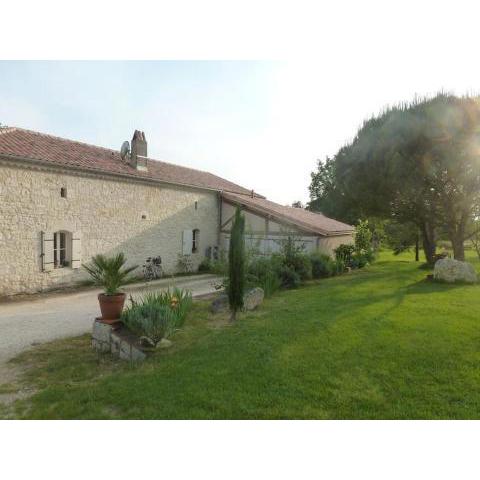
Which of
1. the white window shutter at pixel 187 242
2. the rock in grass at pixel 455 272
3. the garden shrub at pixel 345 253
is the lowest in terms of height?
the rock in grass at pixel 455 272

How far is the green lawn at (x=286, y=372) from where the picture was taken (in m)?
3.56

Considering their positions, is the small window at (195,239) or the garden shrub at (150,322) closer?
the garden shrub at (150,322)

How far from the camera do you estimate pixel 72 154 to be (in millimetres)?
12062

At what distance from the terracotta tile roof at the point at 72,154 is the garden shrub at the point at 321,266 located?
6.81 m

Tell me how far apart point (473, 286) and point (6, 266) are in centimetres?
1501

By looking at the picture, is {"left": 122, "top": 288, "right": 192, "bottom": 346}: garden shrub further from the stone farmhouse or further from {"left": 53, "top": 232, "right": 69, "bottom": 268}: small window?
{"left": 53, "top": 232, "right": 69, "bottom": 268}: small window

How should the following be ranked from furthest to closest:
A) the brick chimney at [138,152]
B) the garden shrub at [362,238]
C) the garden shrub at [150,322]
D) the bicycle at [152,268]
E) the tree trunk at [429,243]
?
the garden shrub at [362,238]
the tree trunk at [429,243]
the brick chimney at [138,152]
the bicycle at [152,268]
the garden shrub at [150,322]

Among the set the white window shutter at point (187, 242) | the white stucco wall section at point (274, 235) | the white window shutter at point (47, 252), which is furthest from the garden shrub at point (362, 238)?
the white window shutter at point (47, 252)

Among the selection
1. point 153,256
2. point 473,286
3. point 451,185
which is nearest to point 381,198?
point 451,185

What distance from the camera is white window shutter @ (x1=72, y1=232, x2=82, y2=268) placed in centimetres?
1145

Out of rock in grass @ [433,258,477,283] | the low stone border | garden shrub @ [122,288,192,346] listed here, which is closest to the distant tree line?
rock in grass @ [433,258,477,283]

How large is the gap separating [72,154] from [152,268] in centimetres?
547

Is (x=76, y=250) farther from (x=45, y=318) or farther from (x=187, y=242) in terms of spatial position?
(x=187, y=242)

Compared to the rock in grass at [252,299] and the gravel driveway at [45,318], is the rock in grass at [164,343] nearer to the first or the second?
the gravel driveway at [45,318]
